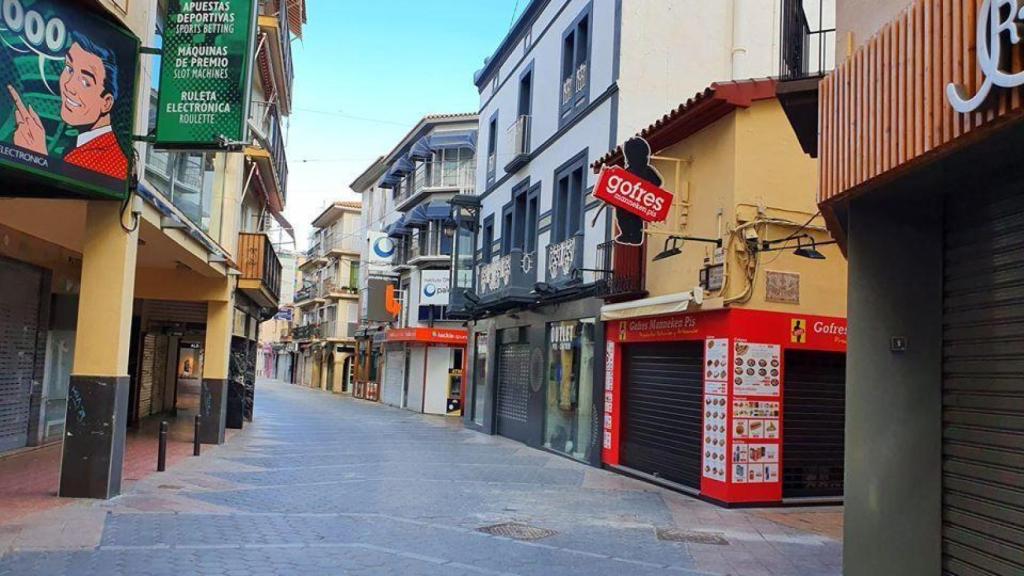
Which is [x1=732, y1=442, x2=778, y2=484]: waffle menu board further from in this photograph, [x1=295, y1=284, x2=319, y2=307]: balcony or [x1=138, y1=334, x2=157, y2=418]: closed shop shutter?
[x1=295, y1=284, x2=319, y2=307]: balcony

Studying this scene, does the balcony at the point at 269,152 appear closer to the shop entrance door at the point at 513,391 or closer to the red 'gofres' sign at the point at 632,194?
the shop entrance door at the point at 513,391

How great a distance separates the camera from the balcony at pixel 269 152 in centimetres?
2114

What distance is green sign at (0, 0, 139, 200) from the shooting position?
8039 mm

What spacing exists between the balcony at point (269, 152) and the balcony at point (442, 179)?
1019 cm

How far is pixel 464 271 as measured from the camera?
3403 centimetres

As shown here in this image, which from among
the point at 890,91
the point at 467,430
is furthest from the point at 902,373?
the point at 467,430

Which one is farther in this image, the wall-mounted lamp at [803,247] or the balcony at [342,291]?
the balcony at [342,291]

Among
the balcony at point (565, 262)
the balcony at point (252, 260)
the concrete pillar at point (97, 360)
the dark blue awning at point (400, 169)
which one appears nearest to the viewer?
the concrete pillar at point (97, 360)

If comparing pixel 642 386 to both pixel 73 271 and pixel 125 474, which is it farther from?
pixel 73 271

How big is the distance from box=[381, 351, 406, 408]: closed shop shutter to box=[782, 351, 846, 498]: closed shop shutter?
1144 inches

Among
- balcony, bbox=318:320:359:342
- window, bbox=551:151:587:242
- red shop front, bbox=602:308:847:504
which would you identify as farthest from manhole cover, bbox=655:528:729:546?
balcony, bbox=318:320:359:342

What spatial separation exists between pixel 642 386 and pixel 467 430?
1156cm

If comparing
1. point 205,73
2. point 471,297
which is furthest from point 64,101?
point 471,297

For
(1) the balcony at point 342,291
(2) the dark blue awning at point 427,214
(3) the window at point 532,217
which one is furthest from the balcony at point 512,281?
(1) the balcony at point 342,291
